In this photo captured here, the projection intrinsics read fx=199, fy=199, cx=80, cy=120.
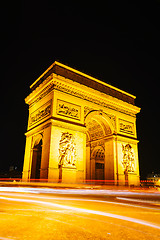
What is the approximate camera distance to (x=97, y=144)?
20.2 metres

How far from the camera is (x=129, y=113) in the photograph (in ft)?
67.1

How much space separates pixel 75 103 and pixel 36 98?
385 centimetres

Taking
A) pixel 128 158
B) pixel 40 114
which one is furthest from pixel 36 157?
pixel 128 158

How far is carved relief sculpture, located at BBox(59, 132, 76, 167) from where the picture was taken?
13734mm

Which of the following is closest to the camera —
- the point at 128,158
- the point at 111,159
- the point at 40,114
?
the point at 40,114

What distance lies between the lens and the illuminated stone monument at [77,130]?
13.9 metres

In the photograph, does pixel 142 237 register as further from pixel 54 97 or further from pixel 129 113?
pixel 129 113

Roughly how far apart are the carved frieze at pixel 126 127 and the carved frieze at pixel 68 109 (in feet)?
17.4

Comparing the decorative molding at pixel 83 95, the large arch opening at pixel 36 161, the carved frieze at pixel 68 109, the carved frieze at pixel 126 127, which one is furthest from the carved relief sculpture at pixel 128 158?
the large arch opening at pixel 36 161

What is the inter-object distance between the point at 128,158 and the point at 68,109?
25.3 ft

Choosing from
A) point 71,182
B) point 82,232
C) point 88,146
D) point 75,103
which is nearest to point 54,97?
point 75,103

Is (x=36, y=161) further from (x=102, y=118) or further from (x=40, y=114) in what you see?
(x=102, y=118)

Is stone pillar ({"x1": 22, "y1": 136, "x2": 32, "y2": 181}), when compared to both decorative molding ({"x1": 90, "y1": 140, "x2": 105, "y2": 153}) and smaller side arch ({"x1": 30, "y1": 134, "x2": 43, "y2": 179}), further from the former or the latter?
decorative molding ({"x1": 90, "y1": 140, "x2": 105, "y2": 153})

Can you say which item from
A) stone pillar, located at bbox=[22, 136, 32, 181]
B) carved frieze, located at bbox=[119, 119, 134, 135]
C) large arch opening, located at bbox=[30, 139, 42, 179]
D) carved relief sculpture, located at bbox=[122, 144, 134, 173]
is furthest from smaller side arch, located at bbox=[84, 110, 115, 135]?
stone pillar, located at bbox=[22, 136, 32, 181]
